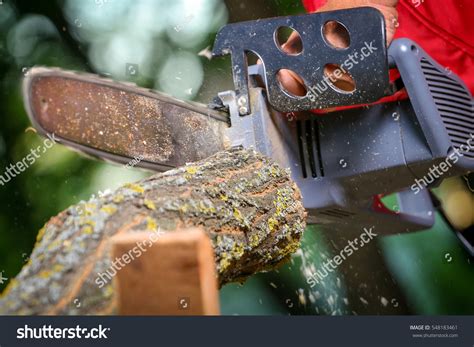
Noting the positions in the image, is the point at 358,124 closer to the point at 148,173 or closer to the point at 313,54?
the point at 313,54

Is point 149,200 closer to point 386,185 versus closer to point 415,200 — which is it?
point 386,185

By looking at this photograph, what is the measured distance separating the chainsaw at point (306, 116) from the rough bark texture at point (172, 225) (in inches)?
5.8

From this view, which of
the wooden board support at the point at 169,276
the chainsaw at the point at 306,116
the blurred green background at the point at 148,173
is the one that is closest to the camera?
the wooden board support at the point at 169,276

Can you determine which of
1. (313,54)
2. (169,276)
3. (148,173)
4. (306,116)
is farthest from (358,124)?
(148,173)

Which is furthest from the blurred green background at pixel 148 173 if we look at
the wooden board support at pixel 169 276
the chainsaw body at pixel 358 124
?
the wooden board support at pixel 169 276

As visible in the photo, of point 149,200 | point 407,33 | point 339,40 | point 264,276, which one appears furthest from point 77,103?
point 264,276

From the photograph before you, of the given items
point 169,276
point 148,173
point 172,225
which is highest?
point 148,173

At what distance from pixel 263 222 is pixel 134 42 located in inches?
69.8

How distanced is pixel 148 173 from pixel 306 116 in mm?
1083

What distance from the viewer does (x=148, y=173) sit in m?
2.44

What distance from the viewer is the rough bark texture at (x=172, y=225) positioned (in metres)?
0.83

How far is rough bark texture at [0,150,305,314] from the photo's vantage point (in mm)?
830

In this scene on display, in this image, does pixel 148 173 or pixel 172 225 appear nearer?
pixel 172 225

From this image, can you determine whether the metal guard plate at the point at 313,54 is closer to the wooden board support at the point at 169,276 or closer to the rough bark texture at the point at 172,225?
the rough bark texture at the point at 172,225
